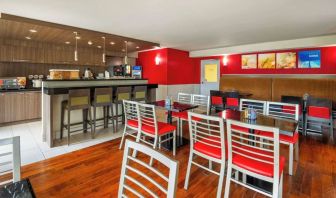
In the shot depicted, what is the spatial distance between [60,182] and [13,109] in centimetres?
368

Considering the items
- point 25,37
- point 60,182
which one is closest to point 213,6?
point 60,182

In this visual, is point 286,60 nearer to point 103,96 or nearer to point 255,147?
point 255,147

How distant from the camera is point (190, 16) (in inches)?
134

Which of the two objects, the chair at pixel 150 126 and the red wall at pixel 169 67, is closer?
the chair at pixel 150 126

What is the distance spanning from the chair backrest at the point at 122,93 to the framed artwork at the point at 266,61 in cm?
429

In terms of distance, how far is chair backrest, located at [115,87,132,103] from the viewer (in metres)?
4.31

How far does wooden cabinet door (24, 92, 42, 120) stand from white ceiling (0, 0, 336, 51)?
245 cm

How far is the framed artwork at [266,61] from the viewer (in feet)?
19.6

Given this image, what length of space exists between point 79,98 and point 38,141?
1.17 metres

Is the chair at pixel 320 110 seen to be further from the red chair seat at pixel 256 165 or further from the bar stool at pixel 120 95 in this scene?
the bar stool at pixel 120 95

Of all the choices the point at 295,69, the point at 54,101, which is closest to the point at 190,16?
the point at 54,101

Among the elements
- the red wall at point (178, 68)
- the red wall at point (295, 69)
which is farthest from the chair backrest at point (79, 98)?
the red wall at point (295, 69)

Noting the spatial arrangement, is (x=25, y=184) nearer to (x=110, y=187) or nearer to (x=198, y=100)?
(x=110, y=187)

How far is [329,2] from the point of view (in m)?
2.73
